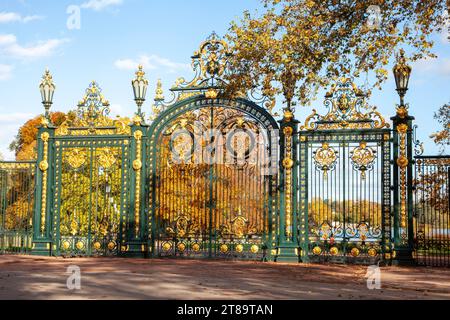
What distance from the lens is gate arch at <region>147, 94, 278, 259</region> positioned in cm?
1525

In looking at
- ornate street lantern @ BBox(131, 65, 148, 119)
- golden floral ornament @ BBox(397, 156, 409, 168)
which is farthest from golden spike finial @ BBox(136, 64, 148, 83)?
golden floral ornament @ BBox(397, 156, 409, 168)

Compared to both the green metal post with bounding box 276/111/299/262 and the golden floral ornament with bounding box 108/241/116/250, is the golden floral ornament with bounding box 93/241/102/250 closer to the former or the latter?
the golden floral ornament with bounding box 108/241/116/250

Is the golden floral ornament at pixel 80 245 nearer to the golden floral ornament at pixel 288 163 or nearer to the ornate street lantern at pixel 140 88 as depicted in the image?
the ornate street lantern at pixel 140 88

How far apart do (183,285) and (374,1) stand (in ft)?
19.9

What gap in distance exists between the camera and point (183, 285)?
32.1ft

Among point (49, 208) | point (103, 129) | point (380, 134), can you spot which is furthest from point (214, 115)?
point (49, 208)

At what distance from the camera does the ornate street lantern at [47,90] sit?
16.9 m

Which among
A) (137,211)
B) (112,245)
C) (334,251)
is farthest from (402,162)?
(112,245)

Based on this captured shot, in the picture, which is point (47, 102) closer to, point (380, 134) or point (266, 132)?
point (266, 132)

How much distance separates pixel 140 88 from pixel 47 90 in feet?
9.55

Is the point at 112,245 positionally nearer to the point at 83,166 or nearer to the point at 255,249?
the point at 83,166

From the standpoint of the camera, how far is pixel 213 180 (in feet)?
50.8

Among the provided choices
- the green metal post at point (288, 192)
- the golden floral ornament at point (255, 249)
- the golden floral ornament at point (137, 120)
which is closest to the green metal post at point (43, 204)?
the golden floral ornament at point (137, 120)

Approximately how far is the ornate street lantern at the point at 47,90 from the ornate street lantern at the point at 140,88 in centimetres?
261
